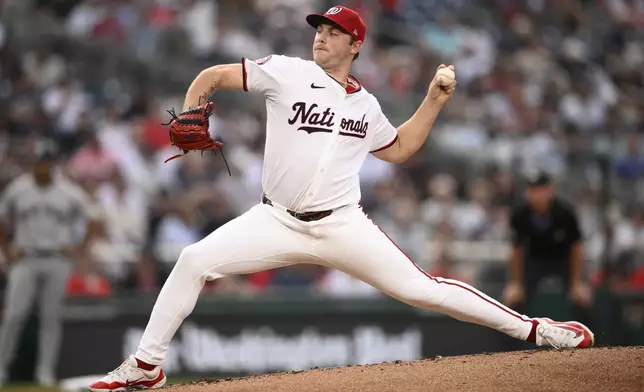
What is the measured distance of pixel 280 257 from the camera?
20.2 ft

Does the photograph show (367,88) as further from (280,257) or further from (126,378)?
(126,378)

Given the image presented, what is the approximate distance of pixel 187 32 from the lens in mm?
15883

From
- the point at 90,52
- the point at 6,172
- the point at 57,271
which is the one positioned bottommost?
the point at 57,271

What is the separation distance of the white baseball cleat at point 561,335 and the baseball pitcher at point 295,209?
22.4 inches

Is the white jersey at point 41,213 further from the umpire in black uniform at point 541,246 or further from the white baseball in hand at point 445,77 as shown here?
the white baseball in hand at point 445,77

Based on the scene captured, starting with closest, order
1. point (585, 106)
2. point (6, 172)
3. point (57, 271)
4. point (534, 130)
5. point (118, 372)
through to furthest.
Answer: point (118, 372) < point (57, 271) < point (6, 172) < point (534, 130) < point (585, 106)

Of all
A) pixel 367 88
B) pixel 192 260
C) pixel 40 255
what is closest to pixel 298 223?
pixel 192 260

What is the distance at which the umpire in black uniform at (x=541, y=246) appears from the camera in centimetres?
1059

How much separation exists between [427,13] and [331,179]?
12.6 m

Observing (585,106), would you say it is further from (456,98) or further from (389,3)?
(389,3)

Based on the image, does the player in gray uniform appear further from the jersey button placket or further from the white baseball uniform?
the jersey button placket

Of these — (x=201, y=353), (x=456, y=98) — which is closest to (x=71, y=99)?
(x=201, y=353)

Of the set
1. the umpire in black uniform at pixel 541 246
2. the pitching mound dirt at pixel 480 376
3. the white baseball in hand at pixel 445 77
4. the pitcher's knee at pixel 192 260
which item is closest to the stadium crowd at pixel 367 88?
the umpire in black uniform at pixel 541 246

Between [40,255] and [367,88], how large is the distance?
20.0ft
